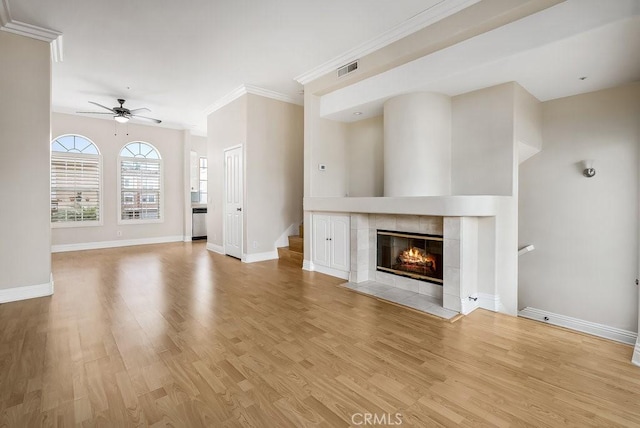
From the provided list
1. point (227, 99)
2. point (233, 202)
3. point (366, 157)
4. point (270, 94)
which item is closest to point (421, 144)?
point (366, 157)

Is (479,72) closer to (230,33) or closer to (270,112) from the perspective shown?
(230,33)

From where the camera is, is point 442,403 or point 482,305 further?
point 482,305

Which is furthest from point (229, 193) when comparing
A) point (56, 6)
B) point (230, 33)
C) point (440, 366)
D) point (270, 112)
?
point (440, 366)

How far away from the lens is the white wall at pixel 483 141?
348cm

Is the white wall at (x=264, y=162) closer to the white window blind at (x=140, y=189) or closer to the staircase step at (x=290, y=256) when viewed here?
the staircase step at (x=290, y=256)

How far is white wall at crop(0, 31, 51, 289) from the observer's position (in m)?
3.51

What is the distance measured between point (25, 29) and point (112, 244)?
530cm

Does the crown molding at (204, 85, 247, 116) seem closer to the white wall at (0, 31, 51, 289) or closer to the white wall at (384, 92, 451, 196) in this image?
the white wall at (0, 31, 51, 289)

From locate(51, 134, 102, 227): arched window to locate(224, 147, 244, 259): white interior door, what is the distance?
3.56 metres

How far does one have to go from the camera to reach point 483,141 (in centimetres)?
369

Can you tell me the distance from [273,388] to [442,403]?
1.01m

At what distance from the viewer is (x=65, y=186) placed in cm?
696

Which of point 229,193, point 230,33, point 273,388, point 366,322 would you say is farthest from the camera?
point 229,193

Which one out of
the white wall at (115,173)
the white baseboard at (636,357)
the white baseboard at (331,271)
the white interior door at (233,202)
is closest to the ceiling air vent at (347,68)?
the white interior door at (233,202)
